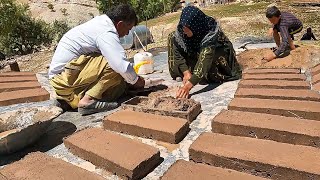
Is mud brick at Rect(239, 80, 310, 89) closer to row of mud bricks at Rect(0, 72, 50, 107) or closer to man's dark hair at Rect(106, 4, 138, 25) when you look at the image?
man's dark hair at Rect(106, 4, 138, 25)

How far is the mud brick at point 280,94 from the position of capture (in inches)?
99.3

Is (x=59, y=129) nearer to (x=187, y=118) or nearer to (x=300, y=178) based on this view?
(x=187, y=118)

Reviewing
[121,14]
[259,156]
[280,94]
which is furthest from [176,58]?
[259,156]

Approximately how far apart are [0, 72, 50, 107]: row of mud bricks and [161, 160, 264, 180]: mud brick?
2.08 metres

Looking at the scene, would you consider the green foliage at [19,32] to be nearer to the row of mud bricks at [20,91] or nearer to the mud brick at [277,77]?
the row of mud bricks at [20,91]

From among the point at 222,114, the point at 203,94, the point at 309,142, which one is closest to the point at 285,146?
the point at 309,142

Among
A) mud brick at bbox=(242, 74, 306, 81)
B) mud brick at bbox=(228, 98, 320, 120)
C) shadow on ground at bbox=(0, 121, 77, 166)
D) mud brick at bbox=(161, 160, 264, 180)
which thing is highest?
mud brick at bbox=(161, 160, 264, 180)

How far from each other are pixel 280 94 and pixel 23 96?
7.95ft

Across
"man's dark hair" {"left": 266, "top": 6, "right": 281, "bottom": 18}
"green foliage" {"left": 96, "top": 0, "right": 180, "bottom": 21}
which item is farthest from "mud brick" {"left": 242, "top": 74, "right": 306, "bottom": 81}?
"green foliage" {"left": 96, "top": 0, "right": 180, "bottom": 21}

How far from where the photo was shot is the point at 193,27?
3.20 m

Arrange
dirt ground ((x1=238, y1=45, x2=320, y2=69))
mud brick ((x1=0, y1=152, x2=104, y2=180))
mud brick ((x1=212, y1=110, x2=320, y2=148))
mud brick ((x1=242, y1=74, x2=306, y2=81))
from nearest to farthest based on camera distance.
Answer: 1. mud brick ((x1=0, y1=152, x2=104, y2=180))
2. mud brick ((x1=212, y1=110, x2=320, y2=148))
3. mud brick ((x1=242, y1=74, x2=306, y2=81))
4. dirt ground ((x1=238, y1=45, x2=320, y2=69))

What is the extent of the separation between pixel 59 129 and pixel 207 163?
53.7 inches

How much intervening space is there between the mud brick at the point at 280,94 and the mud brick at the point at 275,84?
121 mm

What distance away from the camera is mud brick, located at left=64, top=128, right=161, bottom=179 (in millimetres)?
1739
